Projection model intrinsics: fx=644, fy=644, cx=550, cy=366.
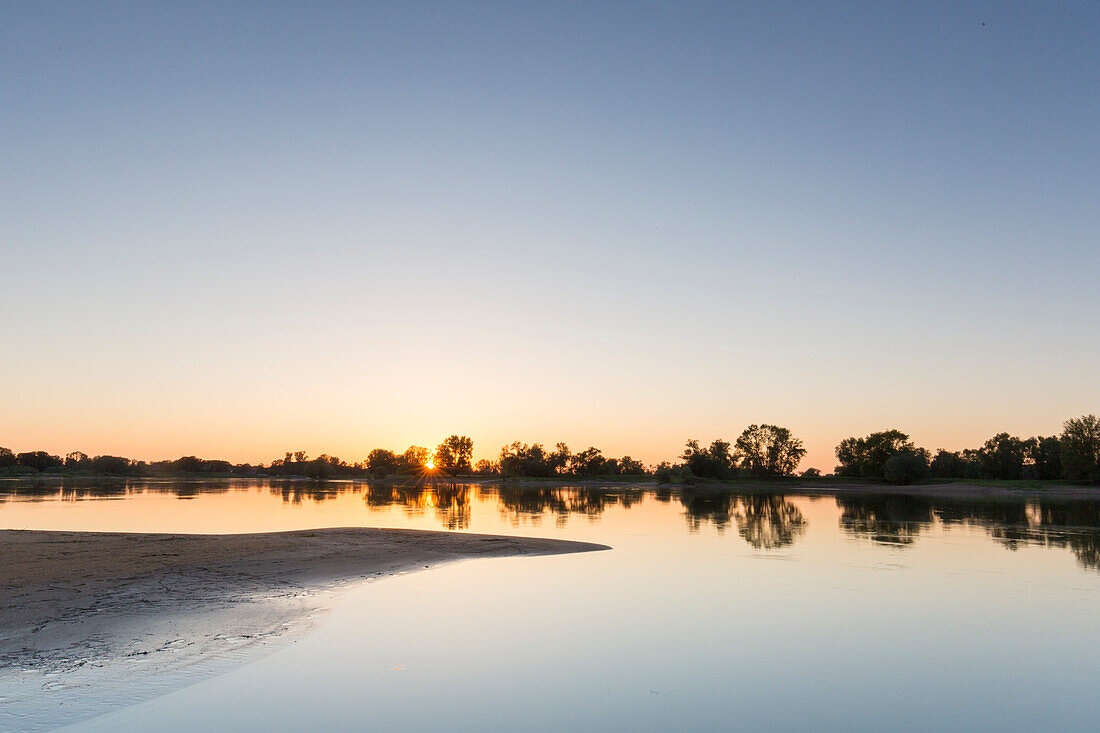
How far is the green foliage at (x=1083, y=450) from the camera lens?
283 ft

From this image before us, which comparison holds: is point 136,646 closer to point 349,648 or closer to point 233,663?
point 233,663

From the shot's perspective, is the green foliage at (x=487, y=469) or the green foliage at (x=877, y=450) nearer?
the green foliage at (x=877, y=450)

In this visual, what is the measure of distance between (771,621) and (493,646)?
6073 mm

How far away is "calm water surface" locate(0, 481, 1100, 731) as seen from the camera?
846cm

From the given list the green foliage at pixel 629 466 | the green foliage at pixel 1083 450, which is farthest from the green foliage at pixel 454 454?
the green foliage at pixel 1083 450

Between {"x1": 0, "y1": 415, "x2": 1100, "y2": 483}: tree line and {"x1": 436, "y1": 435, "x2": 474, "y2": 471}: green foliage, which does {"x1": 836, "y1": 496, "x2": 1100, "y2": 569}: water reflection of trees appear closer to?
{"x1": 0, "y1": 415, "x2": 1100, "y2": 483}: tree line

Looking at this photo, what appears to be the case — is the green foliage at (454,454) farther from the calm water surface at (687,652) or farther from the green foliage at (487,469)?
the calm water surface at (687,652)

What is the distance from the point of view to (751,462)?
436ft

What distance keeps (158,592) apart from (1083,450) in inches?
4297

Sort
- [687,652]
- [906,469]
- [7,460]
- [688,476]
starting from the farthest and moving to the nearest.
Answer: [7,460]
[688,476]
[906,469]
[687,652]

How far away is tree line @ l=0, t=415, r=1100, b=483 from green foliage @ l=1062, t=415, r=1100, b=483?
0.10 metres

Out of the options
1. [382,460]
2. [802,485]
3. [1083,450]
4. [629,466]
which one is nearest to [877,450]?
[802,485]

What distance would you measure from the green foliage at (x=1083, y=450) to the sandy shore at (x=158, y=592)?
9338 cm

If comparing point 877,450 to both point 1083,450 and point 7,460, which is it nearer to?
point 1083,450
